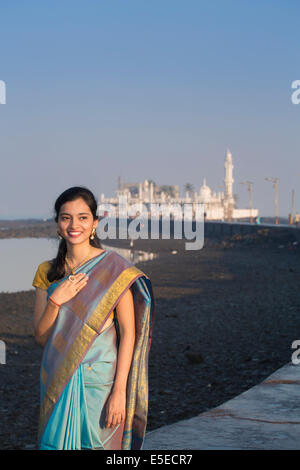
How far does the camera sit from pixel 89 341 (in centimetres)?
283

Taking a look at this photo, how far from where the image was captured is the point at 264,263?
1215 inches

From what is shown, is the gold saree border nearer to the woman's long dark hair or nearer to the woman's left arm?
the woman's left arm

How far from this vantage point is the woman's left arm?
2.78 meters

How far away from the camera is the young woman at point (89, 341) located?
9.14 feet

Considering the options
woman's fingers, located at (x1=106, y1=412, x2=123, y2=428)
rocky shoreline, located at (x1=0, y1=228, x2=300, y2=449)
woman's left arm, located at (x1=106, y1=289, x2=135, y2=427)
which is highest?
woman's left arm, located at (x1=106, y1=289, x2=135, y2=427)

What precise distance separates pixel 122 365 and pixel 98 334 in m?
0.18

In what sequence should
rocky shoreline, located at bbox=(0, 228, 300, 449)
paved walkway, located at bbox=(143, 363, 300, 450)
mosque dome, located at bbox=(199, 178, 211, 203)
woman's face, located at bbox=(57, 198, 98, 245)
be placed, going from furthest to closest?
mosque dome, located at bbox=(199, 178, 211, 203) < rocky shoreline, located at bbox=(0, 228, 300, 449) < paved walkway, located at bbox=(143, 363, 300, 450) < woman's face, located at bbox=(57, 198, 98, 245)

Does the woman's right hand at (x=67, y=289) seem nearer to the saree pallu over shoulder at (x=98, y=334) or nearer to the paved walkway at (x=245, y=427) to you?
the saree pallu over shoulder at (x=98, y=334)

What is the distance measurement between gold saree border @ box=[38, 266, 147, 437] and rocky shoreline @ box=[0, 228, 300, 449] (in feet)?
11.2

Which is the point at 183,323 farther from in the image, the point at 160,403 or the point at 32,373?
the point at 160,403

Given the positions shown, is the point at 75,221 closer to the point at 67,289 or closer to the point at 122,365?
the point at 67,289

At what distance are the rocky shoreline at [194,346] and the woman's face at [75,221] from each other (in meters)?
3.69

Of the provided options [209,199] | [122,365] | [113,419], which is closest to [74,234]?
[122,365]

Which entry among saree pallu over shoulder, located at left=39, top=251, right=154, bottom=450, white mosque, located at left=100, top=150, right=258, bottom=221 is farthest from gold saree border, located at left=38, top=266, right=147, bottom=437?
white mosque, located at left=100, top=150, right=258, bottom=221
